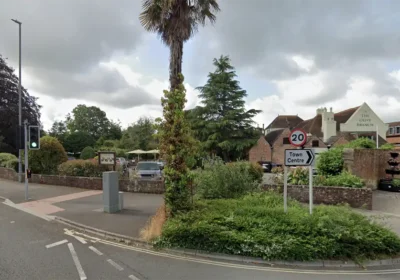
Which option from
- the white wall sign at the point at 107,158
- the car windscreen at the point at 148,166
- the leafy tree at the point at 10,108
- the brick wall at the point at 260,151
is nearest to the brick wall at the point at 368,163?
the car windscreen at the point at 148,166

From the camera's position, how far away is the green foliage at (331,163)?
1478 centimetres

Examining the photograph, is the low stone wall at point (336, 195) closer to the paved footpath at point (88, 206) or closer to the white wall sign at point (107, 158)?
the paved footpath at point (88, 206)

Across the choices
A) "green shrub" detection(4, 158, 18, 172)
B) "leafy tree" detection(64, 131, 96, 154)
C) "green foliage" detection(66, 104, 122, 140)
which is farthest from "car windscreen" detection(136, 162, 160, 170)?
"green foliage" detection(66, 104, 122, 140)

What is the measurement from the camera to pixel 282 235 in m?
6.29

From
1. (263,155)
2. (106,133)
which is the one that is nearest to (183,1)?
(263,155)

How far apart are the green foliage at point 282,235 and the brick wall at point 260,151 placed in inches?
1309

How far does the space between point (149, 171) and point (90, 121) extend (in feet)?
229

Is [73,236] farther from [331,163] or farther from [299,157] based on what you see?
[331,163]

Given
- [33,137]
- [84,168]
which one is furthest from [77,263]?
[84,168]

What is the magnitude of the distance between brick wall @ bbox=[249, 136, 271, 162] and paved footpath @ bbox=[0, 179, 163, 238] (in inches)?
1082

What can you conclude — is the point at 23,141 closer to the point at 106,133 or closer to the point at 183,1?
the point at 183,1

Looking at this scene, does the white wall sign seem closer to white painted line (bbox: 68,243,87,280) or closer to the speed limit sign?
white painted line (bbox: 68,243,87,280)

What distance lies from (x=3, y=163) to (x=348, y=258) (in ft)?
95.4

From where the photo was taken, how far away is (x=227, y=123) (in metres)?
35.4
